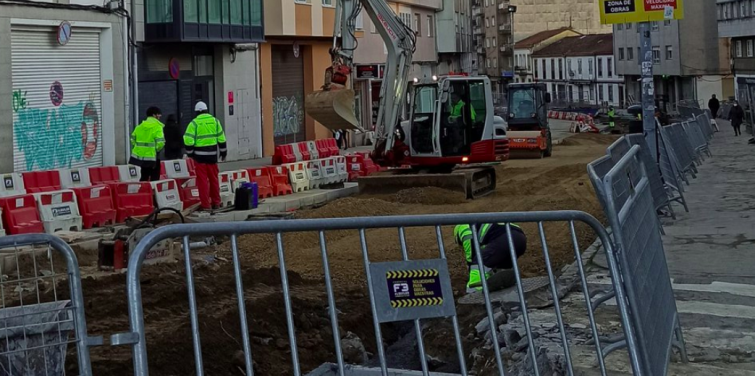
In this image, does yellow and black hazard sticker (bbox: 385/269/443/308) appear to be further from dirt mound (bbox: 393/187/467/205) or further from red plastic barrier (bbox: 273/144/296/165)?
red plastic barrier (bbox: 273/144/296/165)

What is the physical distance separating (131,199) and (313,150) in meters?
8.87

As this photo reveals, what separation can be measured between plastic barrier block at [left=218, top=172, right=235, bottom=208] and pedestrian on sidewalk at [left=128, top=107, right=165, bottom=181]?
122 centimetres

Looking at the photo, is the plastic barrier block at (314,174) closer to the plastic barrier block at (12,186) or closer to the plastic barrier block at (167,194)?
the plastic barrier block at (167,194)

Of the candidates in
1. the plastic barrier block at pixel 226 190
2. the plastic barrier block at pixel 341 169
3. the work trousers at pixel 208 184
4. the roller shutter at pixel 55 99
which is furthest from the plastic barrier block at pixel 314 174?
the roller shutter at pixel 55 99

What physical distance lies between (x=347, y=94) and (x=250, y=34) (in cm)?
1105

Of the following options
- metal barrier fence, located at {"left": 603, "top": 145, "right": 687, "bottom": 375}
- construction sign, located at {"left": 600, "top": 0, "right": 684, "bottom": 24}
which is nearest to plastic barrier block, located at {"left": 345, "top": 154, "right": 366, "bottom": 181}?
construction sign, located at {"left": 600, "top": 0, "right": 684, "bottom": 24}

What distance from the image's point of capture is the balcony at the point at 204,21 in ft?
94.2

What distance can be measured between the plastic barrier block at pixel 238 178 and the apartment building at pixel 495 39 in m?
88.8

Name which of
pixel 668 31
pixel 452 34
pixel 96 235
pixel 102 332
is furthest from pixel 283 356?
pixel 668 31

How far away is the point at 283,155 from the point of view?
25609mm

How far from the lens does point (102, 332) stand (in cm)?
984

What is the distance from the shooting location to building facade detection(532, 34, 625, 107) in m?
96.6

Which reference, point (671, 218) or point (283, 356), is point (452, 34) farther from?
point (283, 356)

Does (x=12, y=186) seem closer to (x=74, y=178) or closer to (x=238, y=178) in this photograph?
Answer: (x=74, y=178)
